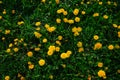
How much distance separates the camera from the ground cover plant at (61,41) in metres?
3.32

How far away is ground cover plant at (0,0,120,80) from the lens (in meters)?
3.32

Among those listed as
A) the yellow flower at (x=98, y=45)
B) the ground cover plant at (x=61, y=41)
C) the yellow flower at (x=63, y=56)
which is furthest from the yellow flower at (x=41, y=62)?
the yellow flower at (x=98, y=45)

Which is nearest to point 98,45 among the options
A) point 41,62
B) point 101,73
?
point 101,73

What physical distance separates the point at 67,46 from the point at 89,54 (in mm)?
336

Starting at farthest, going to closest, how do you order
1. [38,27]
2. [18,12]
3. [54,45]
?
[18,12] → [38,27] → [54,45]

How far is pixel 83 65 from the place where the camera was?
→ 10.8 feet

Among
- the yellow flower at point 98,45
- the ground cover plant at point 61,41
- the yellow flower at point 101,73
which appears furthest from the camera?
the yellow flower at point 98,45

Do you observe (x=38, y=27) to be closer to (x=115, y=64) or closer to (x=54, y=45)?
(x=54, y=45)

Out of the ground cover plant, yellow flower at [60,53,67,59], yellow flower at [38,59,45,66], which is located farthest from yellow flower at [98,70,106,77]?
yellow flower at [38,59,45,66]

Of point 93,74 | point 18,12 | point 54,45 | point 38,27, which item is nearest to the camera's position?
point 93,74

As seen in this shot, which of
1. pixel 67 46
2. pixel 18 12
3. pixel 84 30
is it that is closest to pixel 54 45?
pixel 67 46

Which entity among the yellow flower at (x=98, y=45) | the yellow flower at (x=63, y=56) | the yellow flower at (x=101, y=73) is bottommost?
the yellow flower at (x=101, y=73)

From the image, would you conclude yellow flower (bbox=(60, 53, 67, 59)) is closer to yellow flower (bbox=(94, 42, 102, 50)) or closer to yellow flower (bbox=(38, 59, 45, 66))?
yellow flower (bbox=(38, 59, 45, 66))

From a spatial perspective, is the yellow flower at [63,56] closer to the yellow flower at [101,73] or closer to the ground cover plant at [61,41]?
the ground cover plant at [61,41]
